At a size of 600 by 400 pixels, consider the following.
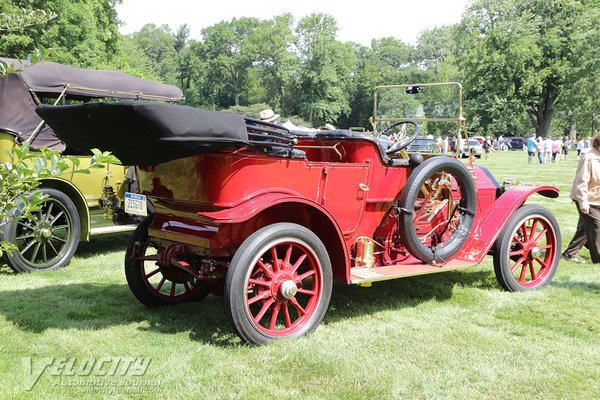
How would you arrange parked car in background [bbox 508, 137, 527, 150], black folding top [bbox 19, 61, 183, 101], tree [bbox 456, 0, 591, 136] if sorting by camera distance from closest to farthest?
black folding top [bbox 19, 61, 183, 101]
tree [bbox 456, 0, 591, 136]
parked car in background [bbox 508, 137, 527, 150]

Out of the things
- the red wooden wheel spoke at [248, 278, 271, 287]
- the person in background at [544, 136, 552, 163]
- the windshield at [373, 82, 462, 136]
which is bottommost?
the red wooden wheel spoke at [248, 278, 271, 287]

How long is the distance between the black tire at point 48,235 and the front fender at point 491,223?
13.9 ft

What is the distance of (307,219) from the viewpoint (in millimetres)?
4277

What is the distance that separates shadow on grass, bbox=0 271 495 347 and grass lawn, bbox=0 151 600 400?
2 cm

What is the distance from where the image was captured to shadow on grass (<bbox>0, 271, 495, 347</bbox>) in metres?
4.21

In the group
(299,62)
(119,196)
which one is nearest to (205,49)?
(299,62)

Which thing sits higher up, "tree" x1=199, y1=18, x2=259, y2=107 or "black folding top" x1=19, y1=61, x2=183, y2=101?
"tree" x1=199, y1=18, x2=259, y2=107

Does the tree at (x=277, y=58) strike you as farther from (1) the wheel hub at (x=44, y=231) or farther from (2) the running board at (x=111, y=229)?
(1) the wheel hub at (x=44, y=231)

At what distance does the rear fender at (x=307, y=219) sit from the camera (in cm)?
379

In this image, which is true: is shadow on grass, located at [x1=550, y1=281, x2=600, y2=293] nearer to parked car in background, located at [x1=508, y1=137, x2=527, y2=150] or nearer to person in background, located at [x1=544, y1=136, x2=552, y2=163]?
person in background, located at [x1=544, y1=136, x2=552, y2=163]

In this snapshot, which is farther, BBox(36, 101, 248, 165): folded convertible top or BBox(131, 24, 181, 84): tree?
BBox(131, 24, 181, 84): tree

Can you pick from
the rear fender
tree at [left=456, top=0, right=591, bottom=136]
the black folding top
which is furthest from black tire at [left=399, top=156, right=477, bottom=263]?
tree at [left=456, top=0, right=591, bottom=136]

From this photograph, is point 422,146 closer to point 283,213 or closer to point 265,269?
point 283,213

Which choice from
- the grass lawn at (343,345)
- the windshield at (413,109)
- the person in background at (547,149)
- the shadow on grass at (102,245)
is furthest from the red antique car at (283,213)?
the person in background at (547,149)
